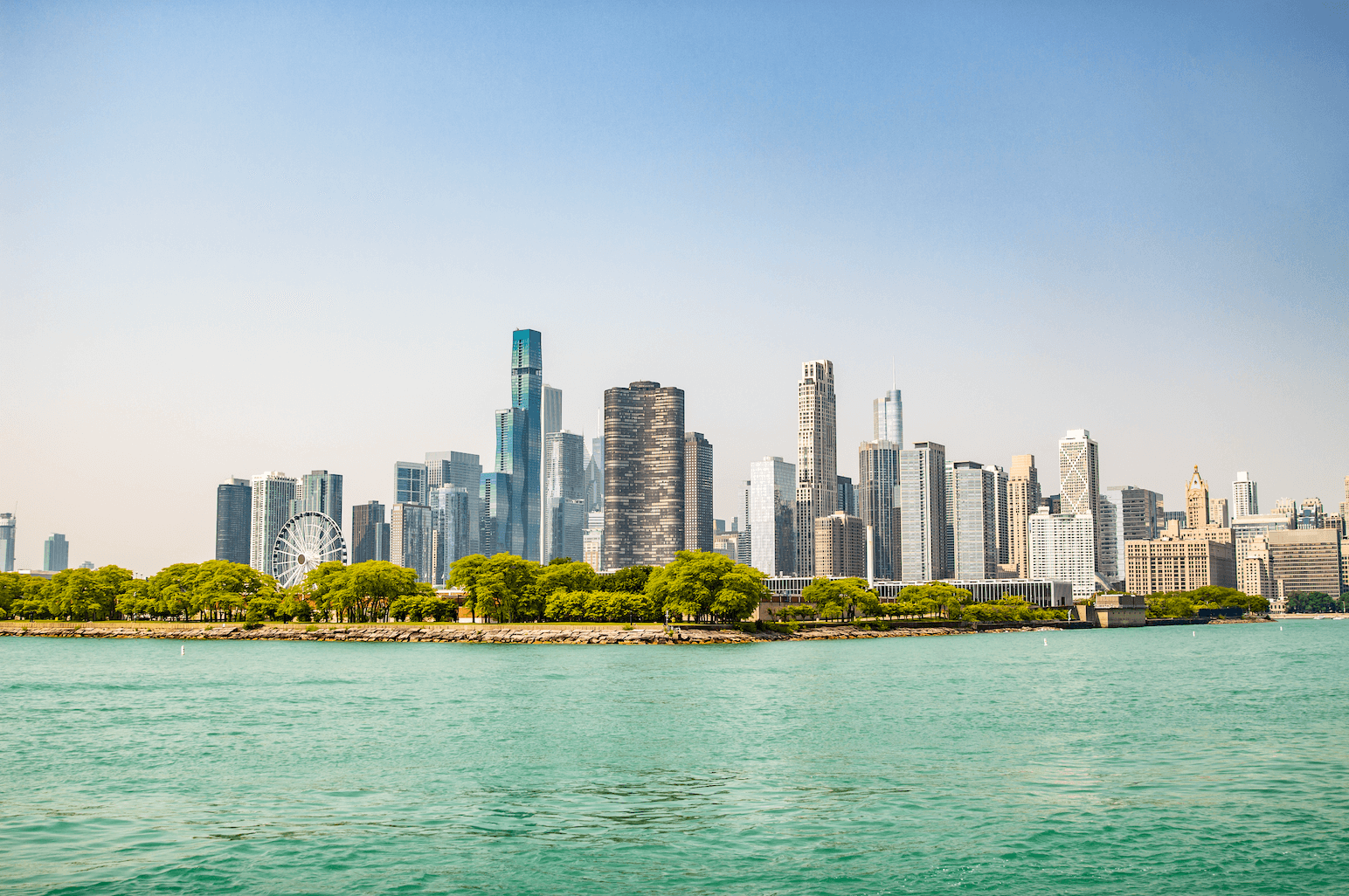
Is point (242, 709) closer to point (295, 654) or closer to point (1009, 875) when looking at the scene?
Answer: point (1009, 875)

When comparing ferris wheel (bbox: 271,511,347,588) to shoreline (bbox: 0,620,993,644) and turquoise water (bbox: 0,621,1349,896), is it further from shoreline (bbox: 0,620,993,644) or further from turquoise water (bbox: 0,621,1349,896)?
turquoise water (bbox: 0,621,1349,896)

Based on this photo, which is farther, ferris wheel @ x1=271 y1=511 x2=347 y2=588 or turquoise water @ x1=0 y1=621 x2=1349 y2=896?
ferris wheel @ x1=271 y1=511 x2=347 y2=588

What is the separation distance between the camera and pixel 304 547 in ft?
645

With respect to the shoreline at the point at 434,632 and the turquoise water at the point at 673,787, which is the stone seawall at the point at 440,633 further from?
the turquoise water at the point at 673,787

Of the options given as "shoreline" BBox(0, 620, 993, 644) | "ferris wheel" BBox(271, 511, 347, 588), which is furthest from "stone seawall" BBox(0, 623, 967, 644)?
"ferris wheel" BBox(271, 511, 347, 588)

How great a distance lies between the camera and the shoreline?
5221 inches

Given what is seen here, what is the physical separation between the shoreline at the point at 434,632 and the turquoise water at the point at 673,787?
55789 mm

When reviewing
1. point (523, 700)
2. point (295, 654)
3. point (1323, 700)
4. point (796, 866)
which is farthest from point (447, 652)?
point (796, 866)

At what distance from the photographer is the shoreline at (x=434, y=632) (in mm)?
132625

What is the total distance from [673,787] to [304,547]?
174 meters

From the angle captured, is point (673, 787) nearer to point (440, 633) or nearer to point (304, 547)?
point (440, 633)

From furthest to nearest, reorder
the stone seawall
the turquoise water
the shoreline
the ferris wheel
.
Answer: the ferris wheel, the shoreline, the stone seawall, the turquoise water

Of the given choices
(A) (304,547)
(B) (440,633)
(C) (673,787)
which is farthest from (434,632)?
(C) (673,787)

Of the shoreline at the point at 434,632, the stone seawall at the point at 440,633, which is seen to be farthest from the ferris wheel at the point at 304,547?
the stone seawall at the point at 440,633
